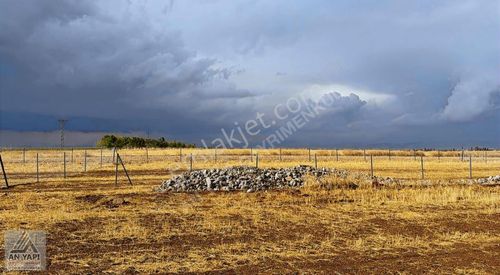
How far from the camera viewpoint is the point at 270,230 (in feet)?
54.9

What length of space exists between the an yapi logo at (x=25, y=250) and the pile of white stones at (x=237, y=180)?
13492mm

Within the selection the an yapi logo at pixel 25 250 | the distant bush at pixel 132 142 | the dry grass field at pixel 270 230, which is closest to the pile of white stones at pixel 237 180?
the dry grass field at pixel 270 230

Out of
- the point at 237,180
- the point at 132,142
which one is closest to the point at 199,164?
the point at 237,180

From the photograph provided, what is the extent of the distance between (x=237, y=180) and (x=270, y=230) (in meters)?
13.4

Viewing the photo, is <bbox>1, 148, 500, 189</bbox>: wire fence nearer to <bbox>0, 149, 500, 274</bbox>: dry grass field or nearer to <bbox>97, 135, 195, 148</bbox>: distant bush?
<bbox>0, 149, 500, 274</bbox>: dry grass field

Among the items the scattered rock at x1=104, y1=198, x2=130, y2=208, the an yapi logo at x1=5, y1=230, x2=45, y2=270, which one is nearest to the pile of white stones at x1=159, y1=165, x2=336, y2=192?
the scattered rock at x1=104, y1=198, x2=130, y2=208

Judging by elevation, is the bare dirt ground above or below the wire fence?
below

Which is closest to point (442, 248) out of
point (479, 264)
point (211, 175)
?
point (479, 264)

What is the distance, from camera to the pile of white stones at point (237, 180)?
29.2m

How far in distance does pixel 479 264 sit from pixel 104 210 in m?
15.3

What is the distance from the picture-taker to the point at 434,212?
21.1m

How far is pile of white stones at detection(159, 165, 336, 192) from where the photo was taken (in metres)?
29.2

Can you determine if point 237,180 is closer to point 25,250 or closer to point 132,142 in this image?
point 25,250

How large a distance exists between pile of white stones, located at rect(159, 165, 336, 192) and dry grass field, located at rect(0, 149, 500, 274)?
176 cm
